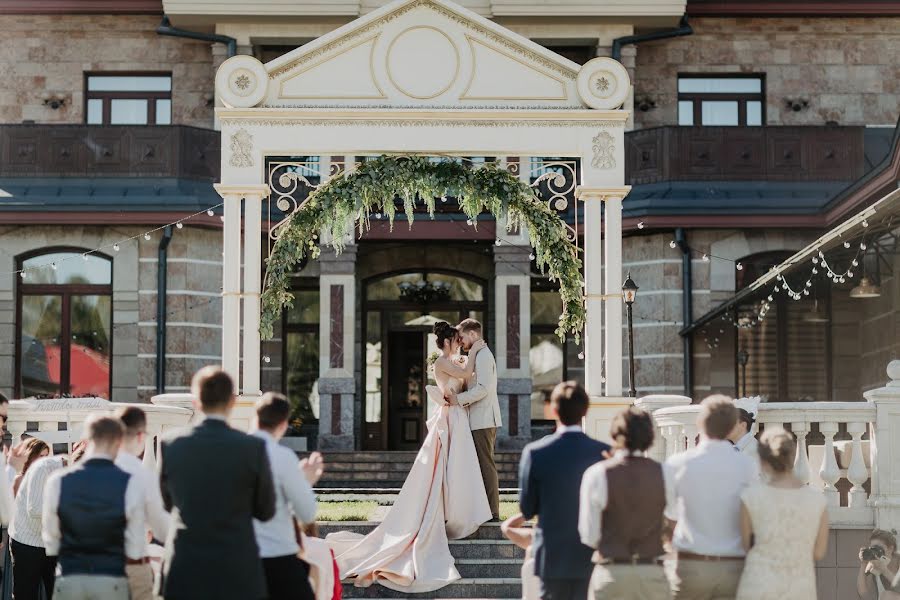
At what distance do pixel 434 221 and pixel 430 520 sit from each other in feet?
41.1

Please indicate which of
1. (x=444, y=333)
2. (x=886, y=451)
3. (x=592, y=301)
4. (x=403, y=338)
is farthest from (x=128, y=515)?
(x=403, y=338)

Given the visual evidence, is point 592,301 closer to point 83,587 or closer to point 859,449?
point 859,449

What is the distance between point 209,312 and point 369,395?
11.4 ft

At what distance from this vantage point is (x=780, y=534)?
281 inches

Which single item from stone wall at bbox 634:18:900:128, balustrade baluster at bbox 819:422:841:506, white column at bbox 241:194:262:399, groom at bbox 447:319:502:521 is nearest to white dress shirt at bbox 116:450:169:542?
groom at bbox 447:319:502:521

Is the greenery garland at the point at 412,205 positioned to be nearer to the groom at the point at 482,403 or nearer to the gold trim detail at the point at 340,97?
the gold trim detail at the point at 340,97

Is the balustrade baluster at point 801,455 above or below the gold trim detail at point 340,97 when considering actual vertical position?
below

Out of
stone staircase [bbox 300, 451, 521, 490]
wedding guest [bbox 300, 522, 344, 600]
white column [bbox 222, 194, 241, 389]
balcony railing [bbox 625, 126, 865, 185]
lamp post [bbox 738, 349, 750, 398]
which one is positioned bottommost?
stone staircase [bbox 300, 451, 521, 490]

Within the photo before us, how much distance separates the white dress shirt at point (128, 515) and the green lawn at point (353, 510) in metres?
6.18

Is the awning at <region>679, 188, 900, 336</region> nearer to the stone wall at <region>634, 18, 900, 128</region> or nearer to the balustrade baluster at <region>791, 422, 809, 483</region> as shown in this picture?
the balustrade baluster at <region>791, 422, 809, 483</region>

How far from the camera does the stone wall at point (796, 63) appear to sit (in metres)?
25.5

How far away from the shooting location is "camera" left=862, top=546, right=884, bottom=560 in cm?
1064

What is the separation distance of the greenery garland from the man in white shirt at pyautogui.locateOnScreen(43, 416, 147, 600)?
6.67 m

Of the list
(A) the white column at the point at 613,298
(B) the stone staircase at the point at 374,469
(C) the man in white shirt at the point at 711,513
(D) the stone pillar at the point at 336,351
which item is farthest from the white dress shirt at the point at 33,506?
(D) the stone pillar at the point at 336,351
